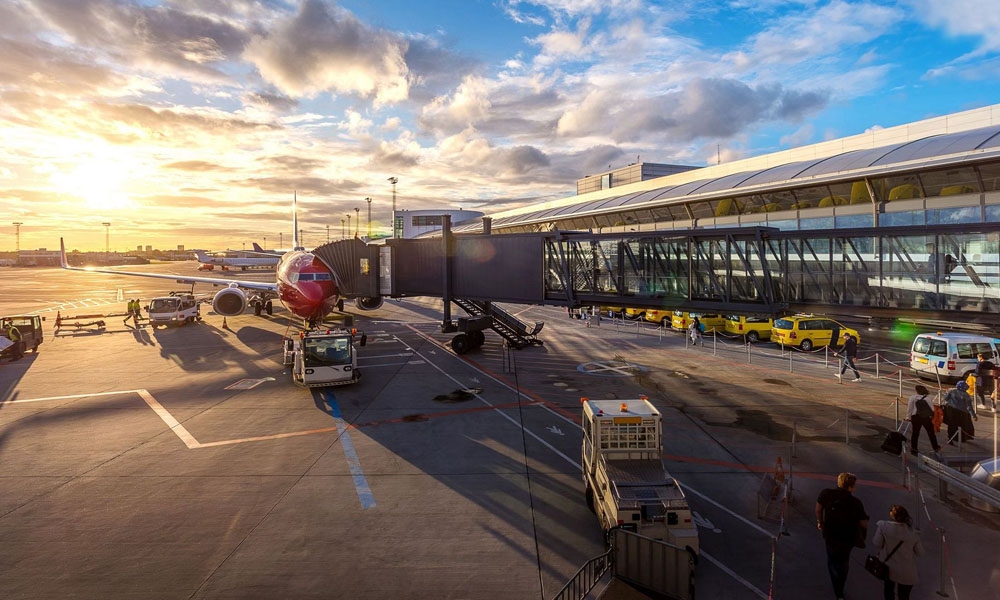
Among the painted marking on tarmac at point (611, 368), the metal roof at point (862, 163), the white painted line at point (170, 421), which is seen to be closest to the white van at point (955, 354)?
the metal roof at point (862, 163)

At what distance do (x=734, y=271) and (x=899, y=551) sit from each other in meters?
14.0

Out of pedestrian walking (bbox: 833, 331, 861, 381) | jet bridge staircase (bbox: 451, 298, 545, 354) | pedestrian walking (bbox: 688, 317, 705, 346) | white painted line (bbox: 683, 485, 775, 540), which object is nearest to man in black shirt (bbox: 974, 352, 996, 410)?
pedestrian walking (bbox: 833, 331, 861, 381)

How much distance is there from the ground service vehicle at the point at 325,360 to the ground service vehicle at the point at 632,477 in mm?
13194

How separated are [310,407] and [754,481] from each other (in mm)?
15946

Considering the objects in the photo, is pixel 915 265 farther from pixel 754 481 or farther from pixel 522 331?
pixel 522 331

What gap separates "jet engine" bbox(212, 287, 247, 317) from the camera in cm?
3959

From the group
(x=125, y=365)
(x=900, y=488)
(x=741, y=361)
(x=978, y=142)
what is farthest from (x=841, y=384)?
(x=125, y=365)

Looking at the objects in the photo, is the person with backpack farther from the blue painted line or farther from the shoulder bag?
the blue painted line

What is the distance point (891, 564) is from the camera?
304 inches

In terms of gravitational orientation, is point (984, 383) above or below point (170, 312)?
below

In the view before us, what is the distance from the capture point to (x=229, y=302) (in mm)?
39906

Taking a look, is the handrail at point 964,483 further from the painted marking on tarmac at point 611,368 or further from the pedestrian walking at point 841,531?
the painted marking on tarmac at point 611,368

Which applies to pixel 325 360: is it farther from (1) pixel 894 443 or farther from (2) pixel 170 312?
(2) pixel 170 312

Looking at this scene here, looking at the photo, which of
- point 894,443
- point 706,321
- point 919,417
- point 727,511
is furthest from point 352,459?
point 706,321
